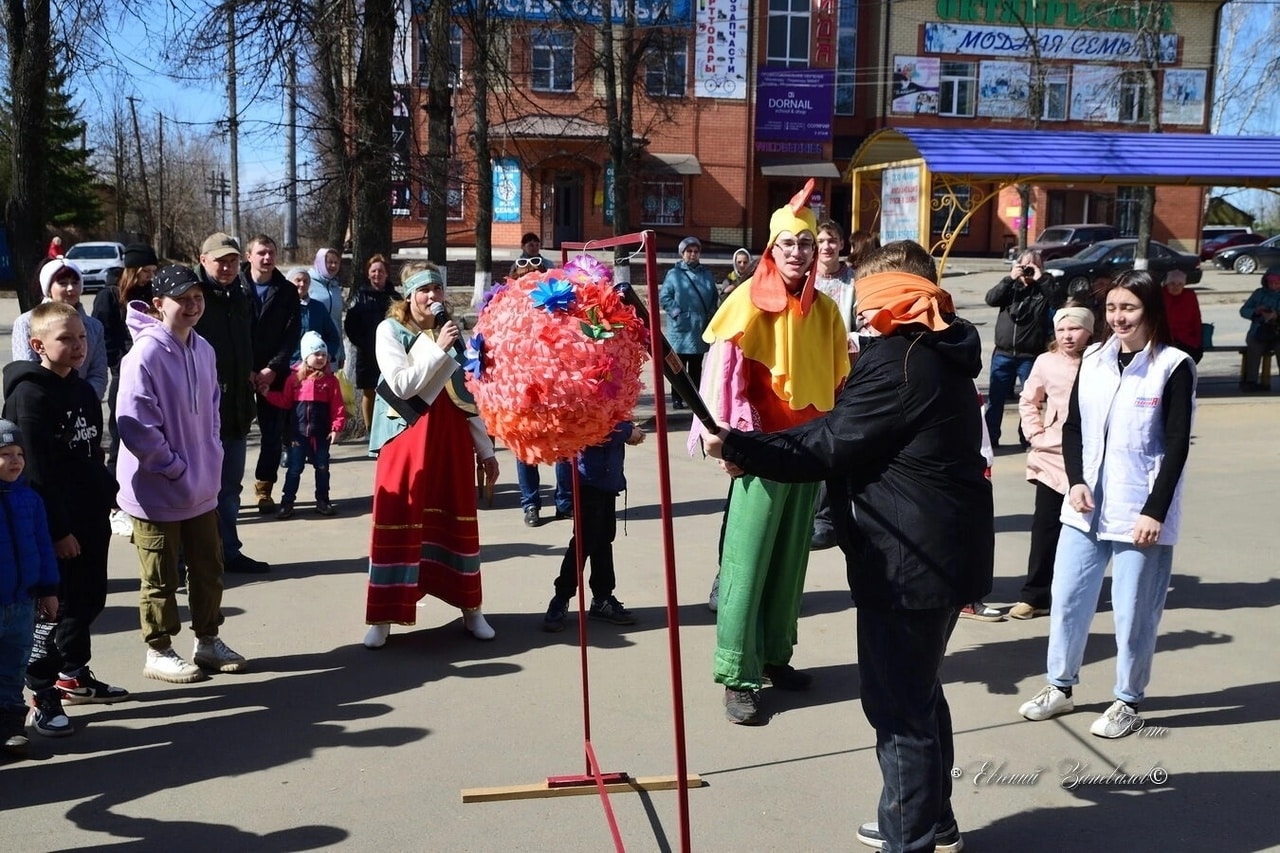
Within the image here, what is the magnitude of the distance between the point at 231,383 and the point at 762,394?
3.62m

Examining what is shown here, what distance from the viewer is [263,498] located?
8.59m

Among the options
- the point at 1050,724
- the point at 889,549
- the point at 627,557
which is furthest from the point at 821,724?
the point at 627,557

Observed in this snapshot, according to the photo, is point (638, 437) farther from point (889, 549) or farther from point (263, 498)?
point (263, 498)

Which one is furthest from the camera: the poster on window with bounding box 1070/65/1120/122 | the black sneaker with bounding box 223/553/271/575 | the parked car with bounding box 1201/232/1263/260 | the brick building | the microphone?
the poster on window with bounding box 1070/65/1120/122

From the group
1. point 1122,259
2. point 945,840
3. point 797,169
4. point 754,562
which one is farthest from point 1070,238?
Answer: point 945,840

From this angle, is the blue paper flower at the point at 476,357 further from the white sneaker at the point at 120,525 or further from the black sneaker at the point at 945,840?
the white sneaker at the point at 120,525

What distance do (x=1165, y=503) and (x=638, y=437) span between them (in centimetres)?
228

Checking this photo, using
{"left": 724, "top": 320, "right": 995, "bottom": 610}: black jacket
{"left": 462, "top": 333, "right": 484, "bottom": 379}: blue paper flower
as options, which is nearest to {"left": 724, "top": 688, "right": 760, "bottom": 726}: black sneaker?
{"left": 724, "top": 320, "right": 995, "bottom": 610}: black jacket

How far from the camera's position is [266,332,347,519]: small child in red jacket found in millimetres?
8555

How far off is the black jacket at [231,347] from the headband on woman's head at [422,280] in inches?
66.8

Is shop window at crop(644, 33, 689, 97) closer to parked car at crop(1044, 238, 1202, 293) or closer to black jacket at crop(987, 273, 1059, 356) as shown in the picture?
parked car at crop(1044, 238, 1202, 293)

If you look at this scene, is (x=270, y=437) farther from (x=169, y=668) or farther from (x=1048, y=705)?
(x=1048, y=705)

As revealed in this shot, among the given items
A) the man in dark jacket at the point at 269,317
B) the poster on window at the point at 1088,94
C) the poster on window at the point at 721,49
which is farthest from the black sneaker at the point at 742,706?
the poster on window at the point at 1088,94

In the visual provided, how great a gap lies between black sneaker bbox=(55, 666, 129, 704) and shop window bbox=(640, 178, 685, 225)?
3621 cm
